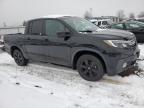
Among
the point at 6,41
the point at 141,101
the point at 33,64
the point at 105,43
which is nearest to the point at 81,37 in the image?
the point at 105,43

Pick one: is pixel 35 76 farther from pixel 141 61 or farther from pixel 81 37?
pixel 141 61

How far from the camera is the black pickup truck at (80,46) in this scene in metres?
5.42

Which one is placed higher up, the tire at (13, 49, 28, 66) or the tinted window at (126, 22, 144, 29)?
the tinted window at (126, 22, 144, 29)

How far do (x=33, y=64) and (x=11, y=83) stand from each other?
207 centimetres

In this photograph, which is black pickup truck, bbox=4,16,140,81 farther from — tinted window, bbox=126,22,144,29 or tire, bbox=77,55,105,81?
tinted window, bbox=126,22,144,29

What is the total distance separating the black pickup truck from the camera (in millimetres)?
5422

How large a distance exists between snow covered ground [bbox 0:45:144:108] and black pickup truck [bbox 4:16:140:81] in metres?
0.37

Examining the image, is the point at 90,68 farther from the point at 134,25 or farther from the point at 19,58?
the point at 134,25

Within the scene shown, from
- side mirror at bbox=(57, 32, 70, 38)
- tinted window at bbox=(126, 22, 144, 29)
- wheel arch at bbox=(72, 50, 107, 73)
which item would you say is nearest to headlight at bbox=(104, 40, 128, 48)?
wheel arch at bbox=(72, 50, 107, 73)

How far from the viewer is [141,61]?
726 cm

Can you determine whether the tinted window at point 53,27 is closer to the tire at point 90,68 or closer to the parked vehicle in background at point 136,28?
the tire at point 90,68

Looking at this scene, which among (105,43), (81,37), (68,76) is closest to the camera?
(105,43)

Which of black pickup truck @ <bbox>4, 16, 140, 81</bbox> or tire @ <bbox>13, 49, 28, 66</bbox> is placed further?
tire @ <bbox>13, 49, 28, 66</bbox>

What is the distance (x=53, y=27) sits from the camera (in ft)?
21.6
